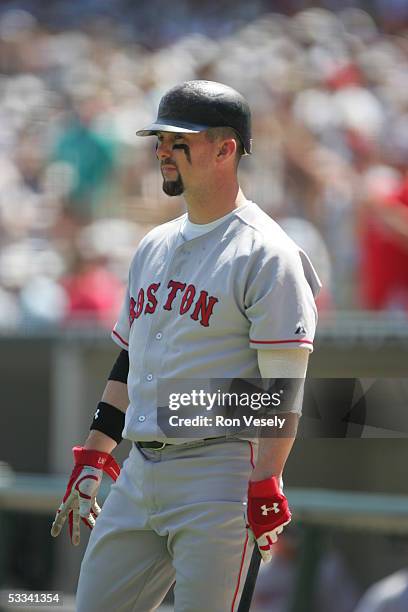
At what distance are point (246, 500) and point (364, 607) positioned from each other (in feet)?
5.07

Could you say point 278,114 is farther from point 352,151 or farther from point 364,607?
point 364,607

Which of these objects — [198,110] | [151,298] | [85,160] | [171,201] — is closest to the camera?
[198,110]

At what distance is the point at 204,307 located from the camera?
2822 mm

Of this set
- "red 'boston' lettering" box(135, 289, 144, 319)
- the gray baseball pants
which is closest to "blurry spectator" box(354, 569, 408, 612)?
the gray baseball pants

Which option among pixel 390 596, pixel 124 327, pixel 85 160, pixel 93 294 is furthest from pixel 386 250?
pixel 124 327

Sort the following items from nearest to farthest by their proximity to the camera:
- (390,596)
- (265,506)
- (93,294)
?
1. (265,506)
2. (390,596)
3. (93,294)

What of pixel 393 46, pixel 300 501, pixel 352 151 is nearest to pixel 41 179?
pixel 352 151

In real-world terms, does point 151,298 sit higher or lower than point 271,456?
higher

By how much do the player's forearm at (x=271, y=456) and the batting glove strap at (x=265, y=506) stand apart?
0.02 meters

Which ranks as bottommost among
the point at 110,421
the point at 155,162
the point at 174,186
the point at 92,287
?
the point at 92,287

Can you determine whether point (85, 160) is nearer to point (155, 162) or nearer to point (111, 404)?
point (155, 162)

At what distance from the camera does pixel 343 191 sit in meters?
7.46

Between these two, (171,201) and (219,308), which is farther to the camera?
(171,201)

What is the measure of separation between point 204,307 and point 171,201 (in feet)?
18.6
